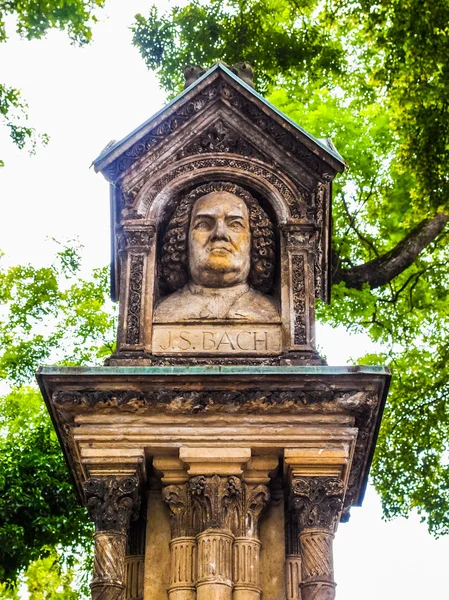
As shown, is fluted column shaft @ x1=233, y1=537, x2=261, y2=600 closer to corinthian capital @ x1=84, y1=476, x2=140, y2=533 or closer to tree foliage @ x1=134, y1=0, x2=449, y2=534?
corinthian capital @ x1=84, y1=476, x2=140, y2=533

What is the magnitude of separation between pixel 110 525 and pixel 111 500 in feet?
0.67

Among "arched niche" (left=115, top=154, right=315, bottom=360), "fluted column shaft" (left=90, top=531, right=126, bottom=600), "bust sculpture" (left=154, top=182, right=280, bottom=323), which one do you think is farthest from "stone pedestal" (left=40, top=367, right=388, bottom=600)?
"bust sculpture" (left=154, top=182, right=280, bottom=323)

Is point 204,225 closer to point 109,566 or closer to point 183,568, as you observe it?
point 183,568

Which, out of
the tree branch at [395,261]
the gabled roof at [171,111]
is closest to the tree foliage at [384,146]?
the tree branch at [395,261]

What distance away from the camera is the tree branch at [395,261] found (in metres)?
18.9

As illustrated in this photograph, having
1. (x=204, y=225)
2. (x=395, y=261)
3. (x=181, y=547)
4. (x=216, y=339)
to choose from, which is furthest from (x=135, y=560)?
(x=395, y=261)

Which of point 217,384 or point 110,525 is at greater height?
point 217,384

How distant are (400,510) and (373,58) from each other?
9.80m

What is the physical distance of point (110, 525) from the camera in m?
7.89

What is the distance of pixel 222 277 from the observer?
9.52 metres

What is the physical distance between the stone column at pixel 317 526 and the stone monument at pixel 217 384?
0.01 m

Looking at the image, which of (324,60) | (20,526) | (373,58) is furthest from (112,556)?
(373,58)

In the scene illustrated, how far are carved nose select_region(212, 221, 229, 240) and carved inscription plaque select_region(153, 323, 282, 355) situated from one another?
860 millimetres

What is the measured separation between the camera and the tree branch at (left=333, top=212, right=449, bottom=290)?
18.9m
